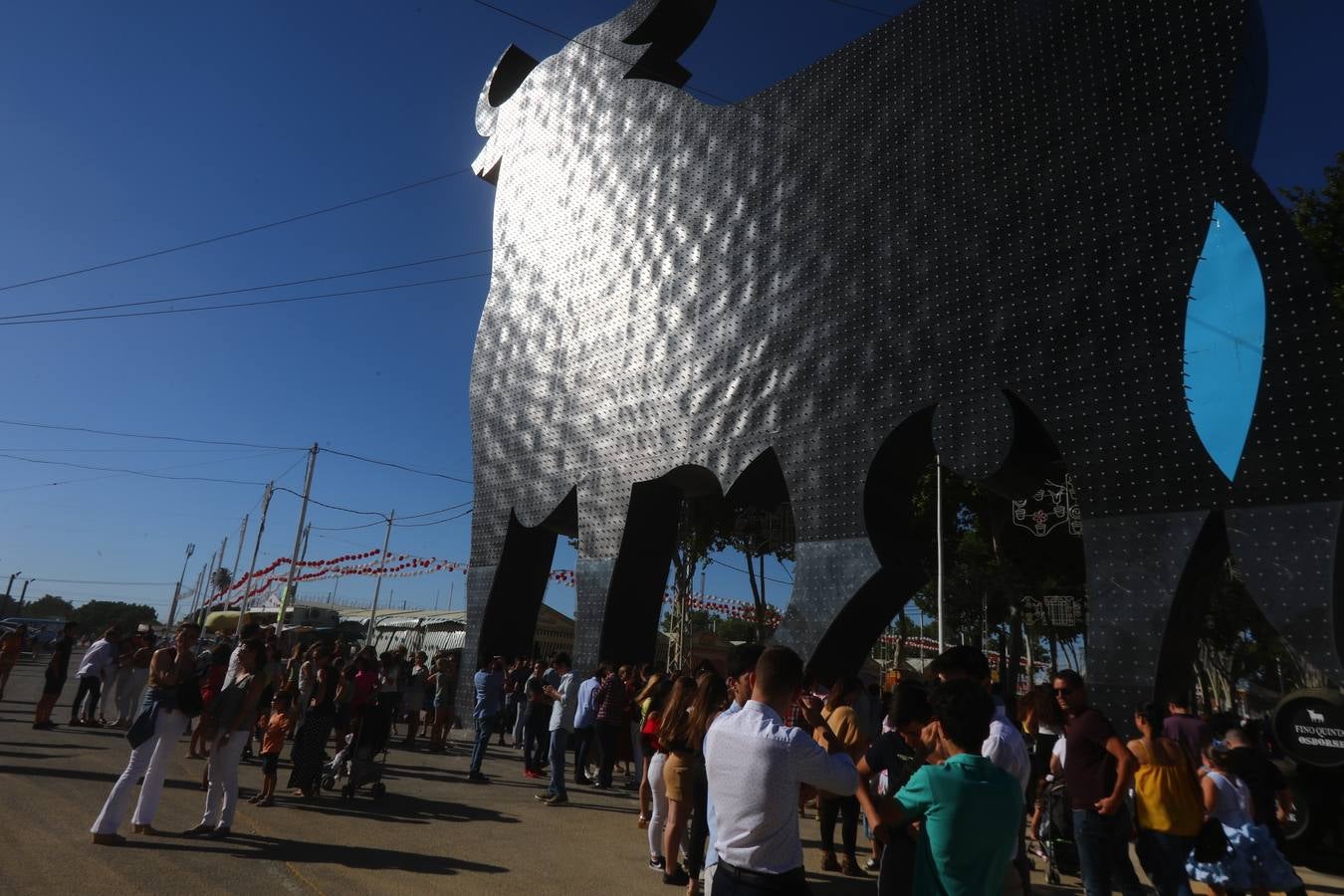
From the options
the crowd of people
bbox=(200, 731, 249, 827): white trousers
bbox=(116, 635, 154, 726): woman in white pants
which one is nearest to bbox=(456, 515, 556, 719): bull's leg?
the crowd of people

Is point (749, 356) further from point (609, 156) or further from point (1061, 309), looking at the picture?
point (609, 156)

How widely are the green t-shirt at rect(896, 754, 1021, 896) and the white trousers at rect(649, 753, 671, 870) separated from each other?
389cm

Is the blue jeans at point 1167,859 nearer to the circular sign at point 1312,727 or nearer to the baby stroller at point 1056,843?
the baby stroller at point 1056,843

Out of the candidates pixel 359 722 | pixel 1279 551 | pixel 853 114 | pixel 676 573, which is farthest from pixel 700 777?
pixel 676 573

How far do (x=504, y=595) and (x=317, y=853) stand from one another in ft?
33.6

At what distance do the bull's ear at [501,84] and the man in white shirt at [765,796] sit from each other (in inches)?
748

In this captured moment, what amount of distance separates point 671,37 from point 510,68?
19.0 ft

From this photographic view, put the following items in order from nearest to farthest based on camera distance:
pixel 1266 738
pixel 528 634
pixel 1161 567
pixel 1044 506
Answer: pixel 1161 567 → pixel 1266 738 → pixel 528 634 → pixel 1044 506

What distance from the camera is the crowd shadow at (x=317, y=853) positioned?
5824mm

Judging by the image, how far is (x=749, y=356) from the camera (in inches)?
477

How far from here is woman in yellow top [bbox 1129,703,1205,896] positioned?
16.8 feet

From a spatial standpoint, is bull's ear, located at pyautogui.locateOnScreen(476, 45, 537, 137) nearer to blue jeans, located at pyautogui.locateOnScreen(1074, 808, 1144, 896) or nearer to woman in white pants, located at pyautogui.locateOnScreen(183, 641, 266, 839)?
woman in white pants, located at pyautogui.locateOnScreen(183, 641, 266, 839)

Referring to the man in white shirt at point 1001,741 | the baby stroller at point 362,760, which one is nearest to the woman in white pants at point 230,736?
the baby stroller at point 362,760

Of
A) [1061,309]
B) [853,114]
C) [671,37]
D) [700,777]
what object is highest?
[671,37]
